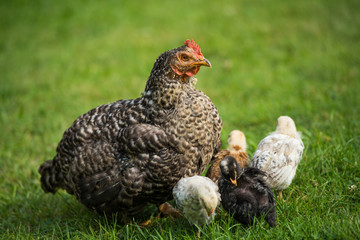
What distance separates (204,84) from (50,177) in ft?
13.1

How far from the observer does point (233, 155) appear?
13.0 feet

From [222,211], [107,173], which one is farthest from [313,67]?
[107,173]

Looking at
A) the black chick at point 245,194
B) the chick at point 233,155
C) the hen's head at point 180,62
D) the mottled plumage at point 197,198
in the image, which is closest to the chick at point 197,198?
the mottled plumage at point 197,198

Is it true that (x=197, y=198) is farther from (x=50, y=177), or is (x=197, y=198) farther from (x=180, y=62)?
(x=50, y=177)

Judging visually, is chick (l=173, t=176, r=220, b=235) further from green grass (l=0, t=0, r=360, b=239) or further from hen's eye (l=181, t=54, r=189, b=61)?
hen's eye (l=181, t=54, r=189, b=61)

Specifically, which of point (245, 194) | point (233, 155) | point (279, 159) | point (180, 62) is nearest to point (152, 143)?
point (180, 62)

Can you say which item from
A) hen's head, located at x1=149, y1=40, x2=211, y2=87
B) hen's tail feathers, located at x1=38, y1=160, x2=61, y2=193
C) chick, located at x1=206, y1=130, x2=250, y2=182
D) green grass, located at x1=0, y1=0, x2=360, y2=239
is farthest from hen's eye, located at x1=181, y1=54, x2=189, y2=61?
hen's tail feathers, located at x1=38, y1=160, x2=61, y2=193

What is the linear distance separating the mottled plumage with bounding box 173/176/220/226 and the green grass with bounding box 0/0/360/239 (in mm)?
156

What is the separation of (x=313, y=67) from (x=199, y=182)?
502 cm

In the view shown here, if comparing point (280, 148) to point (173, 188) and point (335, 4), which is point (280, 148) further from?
point (335, 4)

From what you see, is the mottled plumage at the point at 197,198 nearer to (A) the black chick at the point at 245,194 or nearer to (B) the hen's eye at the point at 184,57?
(A) the black chick at the point at 245,194

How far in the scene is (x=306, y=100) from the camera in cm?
598

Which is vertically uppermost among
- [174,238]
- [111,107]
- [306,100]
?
[111,107]

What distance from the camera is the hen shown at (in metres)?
3.31
